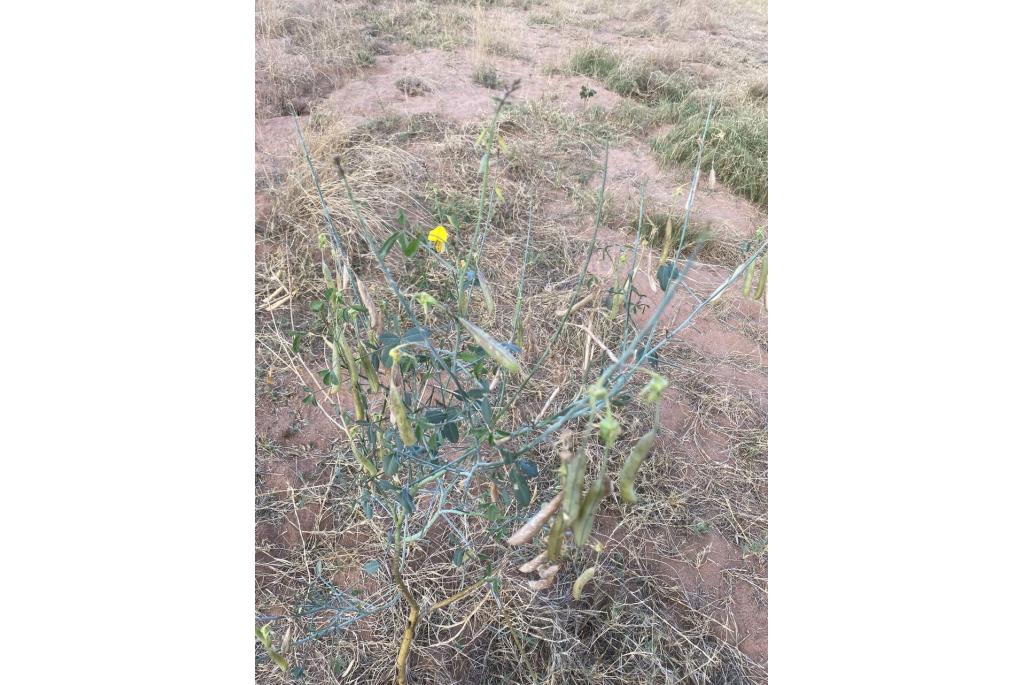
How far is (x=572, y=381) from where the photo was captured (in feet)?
5.17

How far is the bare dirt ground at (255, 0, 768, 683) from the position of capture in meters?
1.26

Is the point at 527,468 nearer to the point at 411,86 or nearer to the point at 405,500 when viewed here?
the point at 405,500

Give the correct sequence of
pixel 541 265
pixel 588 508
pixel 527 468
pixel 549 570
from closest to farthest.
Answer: pixel 588 508 < pixel 527 468 < pixel 549 570 < pixel 541 265

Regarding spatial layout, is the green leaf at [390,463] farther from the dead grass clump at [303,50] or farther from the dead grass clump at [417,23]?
the dead grass clump at [417,23]

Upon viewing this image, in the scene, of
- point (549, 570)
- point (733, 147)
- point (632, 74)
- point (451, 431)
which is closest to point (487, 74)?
point (632, 74)

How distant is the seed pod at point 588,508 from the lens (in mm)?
559

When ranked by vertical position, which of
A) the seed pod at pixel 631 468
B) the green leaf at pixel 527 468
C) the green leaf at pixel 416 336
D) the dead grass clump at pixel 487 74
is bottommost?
the green leaf at pixel 527 468

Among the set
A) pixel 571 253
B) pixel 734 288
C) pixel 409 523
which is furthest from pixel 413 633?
pixel 734 288

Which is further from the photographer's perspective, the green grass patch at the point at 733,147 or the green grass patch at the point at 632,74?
the green grass patch at the point at 632,74

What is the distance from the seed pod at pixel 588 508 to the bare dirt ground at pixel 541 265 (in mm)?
722

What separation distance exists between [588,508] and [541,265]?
1.33m

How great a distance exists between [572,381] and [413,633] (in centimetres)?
65

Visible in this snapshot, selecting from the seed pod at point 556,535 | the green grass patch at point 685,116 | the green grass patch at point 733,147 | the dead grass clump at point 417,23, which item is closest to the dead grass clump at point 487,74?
the dead grass clump at point 417,23

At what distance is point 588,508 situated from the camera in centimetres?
57
